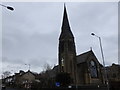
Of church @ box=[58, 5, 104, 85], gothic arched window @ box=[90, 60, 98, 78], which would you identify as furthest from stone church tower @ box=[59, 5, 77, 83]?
gothic arched window @ box=[90, 60, 98, 78]

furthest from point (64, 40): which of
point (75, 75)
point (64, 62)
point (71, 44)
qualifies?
point (75, 75)

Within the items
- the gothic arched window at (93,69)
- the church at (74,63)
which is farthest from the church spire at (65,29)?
A: the gothic arched window at (93,69)

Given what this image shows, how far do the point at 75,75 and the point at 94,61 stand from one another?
9.51m

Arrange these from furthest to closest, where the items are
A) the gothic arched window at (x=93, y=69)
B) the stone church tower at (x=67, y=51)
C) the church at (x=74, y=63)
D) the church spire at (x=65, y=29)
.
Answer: the church spire at (x=65, y=29), the gothic arched window at (x=93, y=69), the stone church tower at (x=67, y=51), the church at (x=74, y=63)

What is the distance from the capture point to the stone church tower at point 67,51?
62.5 m

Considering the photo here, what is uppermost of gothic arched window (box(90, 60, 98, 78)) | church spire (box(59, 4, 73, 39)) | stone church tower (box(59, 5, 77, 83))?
church spire (box(59, 4, 73, 39))

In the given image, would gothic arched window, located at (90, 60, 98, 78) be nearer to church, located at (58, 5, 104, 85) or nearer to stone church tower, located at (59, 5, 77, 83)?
church, located at (58, 5, 104, 85)

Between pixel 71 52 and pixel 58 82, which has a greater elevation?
pixel 71 52

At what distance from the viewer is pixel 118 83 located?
36.3 m

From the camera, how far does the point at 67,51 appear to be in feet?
207

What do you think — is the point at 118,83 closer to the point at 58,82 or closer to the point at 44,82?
the point at 58,82

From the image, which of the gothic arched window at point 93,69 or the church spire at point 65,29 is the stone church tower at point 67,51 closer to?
the church spire at point 65,29

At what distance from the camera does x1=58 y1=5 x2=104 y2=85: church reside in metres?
62.2

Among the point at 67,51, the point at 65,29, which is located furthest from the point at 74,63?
the point at 65,29
